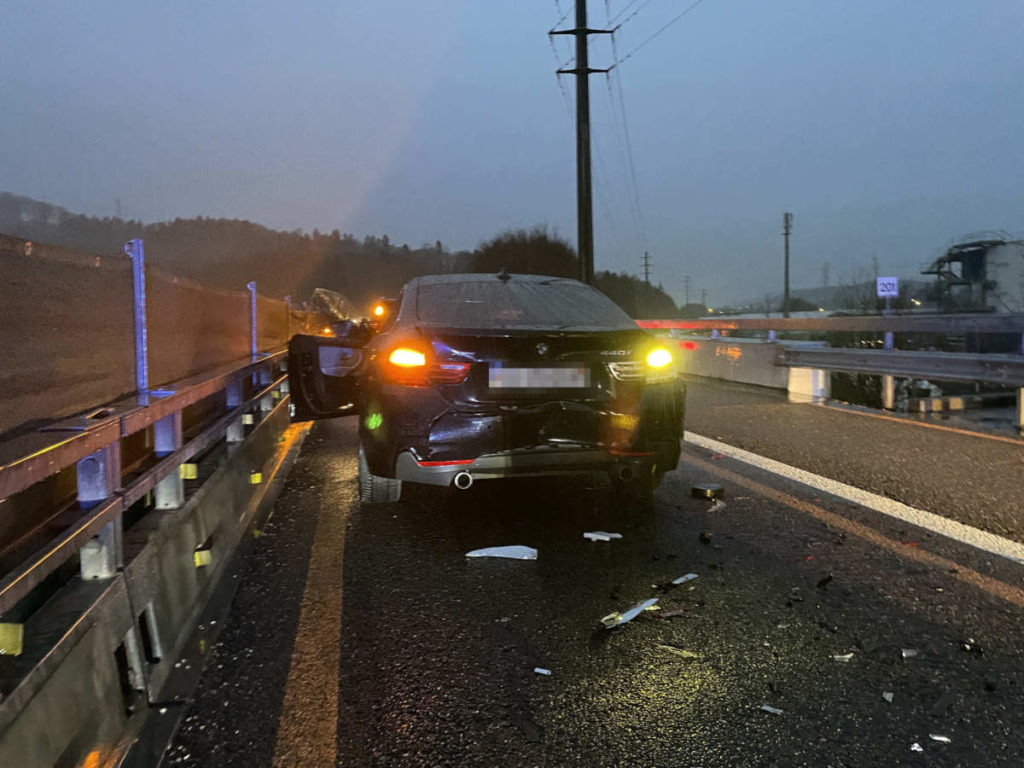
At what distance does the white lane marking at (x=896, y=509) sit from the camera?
161 inches

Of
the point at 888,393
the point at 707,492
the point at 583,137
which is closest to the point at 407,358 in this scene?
the point at 707,492

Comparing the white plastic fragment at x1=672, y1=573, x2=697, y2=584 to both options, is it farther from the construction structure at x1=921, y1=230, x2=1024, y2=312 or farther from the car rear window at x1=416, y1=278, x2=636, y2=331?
the construction structure at x1=921, y1=230, x2=1024, y2=312

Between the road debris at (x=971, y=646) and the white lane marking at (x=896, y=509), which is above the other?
the white lane marking at (x=896, y=509)

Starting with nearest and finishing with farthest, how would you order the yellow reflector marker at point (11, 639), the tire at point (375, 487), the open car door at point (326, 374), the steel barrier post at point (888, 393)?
1. the yellow reflector marker at point (11, 639)
2. the tire at point (375, 487)
3. the open car door at point (326, 374)
4. the steel barrier post at point (888, 393)

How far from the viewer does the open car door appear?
18.5 ft

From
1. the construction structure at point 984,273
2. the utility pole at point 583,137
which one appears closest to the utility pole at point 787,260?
the construction structure at point 984,273

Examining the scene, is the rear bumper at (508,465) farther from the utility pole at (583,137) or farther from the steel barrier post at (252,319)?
the utility pole at (583,137)

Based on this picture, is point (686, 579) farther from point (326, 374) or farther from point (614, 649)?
point (326, 374)

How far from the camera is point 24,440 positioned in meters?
2.32

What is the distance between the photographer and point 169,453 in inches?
141

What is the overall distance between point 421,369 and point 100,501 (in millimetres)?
1937

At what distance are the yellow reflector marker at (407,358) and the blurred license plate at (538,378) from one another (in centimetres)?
41

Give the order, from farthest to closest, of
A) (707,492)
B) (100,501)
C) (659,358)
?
1. (707,492)
2. (659,358)
3. (100,501)

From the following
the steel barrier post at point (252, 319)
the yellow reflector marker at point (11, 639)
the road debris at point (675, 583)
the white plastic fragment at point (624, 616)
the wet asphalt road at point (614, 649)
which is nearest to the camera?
the yellow reflector marker at point (11, 639)
